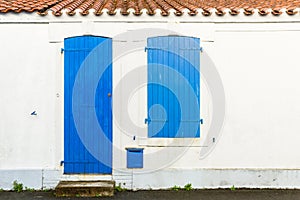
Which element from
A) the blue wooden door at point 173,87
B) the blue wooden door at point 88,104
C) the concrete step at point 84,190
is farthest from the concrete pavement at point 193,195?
the blue wooden door at point 173,87

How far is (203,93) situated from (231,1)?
3866 mm

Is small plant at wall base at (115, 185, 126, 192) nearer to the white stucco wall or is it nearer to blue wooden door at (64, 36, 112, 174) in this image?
the white stucco wall

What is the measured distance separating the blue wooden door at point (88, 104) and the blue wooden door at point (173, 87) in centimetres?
78

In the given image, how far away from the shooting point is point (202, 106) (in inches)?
356

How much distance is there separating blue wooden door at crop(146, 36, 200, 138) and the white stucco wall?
0.15 metres

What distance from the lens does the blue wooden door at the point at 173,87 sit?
897 centimetres

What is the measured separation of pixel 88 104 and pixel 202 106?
207 centimetres

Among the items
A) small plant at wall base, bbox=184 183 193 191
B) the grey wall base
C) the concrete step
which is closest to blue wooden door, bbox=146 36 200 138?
the grey wall base

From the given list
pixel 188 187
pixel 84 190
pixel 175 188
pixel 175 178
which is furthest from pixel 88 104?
pixel 188 187

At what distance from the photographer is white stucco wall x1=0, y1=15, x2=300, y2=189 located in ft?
29.3

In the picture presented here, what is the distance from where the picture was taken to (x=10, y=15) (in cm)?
893

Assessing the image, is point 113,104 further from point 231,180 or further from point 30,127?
point 231,180

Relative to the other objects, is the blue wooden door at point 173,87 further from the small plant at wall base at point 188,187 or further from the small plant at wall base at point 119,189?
the small plant at wall base at point 119,189

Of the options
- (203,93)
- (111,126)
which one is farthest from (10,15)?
(203,93)
